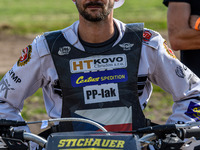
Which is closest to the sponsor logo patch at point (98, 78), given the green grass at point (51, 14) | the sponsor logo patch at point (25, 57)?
the sponsor logo patch at point (25, 57)

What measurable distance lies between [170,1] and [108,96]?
4.15 feet

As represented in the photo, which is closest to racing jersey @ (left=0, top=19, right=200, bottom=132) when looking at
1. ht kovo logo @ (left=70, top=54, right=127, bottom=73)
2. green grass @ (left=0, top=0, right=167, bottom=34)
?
ht kovo logo @ (left=70, top=54, right=127, bottom=73)

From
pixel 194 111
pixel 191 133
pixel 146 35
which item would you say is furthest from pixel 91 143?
pixel 146 35

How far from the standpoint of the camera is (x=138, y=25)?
3.33 metres

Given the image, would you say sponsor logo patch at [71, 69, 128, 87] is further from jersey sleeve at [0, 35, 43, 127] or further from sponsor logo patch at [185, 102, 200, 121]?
sponsor logo patch at [185, 102, 200, 121]

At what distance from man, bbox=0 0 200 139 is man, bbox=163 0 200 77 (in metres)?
0.68

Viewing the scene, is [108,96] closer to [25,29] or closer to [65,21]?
[25,29]

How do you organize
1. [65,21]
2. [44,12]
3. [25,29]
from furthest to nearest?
[44,12]
[65,21]
[25,29]

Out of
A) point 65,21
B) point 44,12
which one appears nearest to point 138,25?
point 65,21

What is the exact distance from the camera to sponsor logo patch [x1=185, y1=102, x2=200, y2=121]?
119 inches

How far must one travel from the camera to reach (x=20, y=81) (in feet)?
10.4

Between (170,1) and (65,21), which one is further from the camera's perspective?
(65,21)

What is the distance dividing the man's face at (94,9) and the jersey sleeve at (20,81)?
0.42 m

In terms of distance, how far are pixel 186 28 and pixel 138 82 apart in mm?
948
